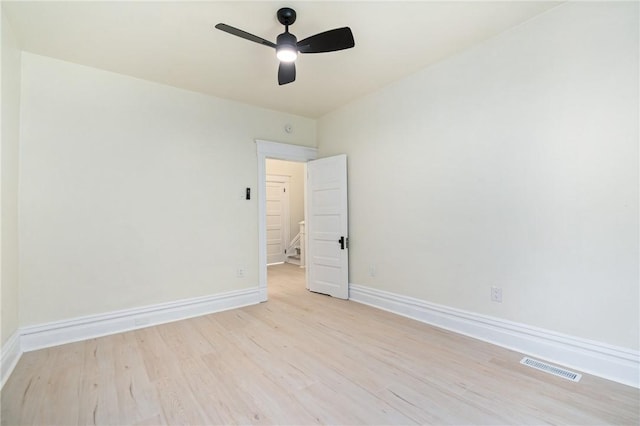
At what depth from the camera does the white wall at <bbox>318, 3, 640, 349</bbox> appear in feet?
6.91

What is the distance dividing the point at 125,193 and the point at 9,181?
0.91 m

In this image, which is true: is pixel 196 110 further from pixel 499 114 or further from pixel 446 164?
pixel 499 114

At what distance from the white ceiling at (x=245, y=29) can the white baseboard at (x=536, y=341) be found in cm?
261

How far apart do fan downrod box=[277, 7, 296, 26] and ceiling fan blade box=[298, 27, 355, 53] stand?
0.66 feet

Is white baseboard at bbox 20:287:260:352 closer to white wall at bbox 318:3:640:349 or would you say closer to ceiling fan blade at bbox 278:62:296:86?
white wall at bbox 318:3:640:349

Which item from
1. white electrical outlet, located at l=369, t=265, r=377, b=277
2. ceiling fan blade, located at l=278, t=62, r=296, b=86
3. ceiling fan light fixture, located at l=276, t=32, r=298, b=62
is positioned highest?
ceiling fan light fixture, located at l=276, t=32, r=298, b=62

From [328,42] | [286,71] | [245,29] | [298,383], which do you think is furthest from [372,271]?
[245,29]

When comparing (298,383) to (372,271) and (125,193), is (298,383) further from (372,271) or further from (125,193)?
(125,193)

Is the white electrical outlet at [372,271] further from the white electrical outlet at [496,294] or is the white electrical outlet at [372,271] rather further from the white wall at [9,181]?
the white wall at [9,181]

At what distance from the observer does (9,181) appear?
2463 millimetres

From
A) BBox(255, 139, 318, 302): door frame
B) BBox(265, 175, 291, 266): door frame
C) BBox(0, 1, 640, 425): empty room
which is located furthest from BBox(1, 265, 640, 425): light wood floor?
BBox(265, 175, 291, 266): door frame

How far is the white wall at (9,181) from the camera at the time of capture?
7.52 feet

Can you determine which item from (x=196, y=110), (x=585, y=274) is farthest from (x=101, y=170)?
(x=585, y=274)

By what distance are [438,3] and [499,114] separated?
3.69ft
